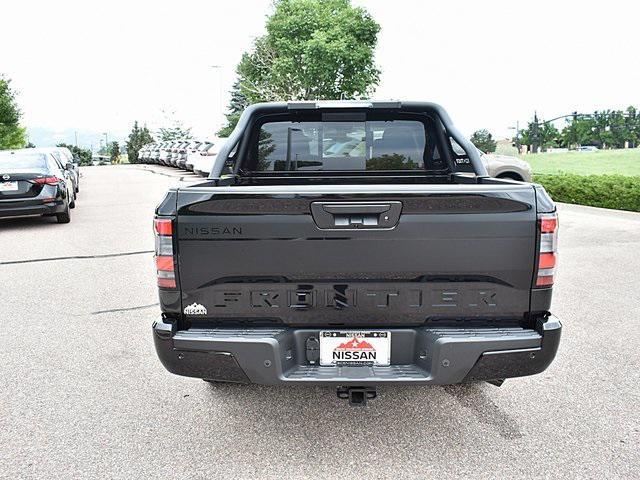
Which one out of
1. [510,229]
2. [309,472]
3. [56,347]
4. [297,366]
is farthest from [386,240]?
[56,347]

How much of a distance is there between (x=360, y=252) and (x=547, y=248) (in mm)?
896

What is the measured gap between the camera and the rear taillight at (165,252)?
114 inches

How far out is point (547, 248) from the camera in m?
2.89

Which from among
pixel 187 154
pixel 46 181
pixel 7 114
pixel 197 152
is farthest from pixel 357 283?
pixel 7 114

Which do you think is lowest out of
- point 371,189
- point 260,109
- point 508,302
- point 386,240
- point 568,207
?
point 568,207

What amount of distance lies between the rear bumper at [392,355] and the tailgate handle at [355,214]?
1.80 feet

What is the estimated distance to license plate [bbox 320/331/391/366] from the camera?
2.98 meters

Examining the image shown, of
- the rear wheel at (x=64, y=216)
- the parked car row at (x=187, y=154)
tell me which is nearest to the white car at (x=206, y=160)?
the parked car row at (x=187, y=154)

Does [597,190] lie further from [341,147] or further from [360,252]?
[360,252]

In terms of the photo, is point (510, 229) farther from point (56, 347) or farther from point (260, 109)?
point (56, 347)

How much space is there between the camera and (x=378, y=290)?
9.64 ft

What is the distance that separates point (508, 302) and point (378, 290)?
63cm

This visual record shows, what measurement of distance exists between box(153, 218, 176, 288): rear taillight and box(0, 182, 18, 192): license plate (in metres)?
10.0

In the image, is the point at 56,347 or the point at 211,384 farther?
the point at 56,347
